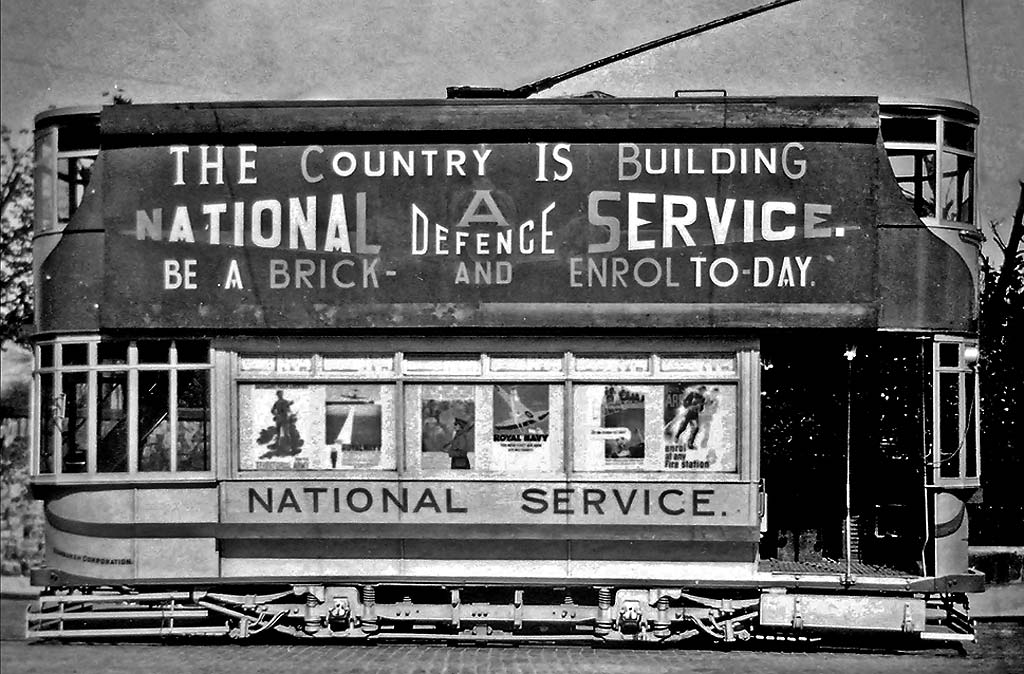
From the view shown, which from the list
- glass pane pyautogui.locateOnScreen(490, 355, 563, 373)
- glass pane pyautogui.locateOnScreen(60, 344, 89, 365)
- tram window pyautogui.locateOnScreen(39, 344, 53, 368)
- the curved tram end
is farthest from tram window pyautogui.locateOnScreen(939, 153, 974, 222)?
tram window pyautogui.locateOnScreen(39, 344, 53, 368)

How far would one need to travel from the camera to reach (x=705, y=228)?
35.2ft

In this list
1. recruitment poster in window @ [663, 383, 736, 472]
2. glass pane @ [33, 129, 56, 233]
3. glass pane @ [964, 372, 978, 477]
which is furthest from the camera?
glass pane @ [33, 129, 56, 233]

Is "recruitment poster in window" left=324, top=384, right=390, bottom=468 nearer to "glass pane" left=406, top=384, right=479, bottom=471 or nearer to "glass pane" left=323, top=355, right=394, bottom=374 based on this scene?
"glass pane" left=323, top=355, right=394, bottom=374

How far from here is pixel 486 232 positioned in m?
10.8

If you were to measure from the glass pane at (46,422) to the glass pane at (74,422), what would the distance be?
13 centimetres

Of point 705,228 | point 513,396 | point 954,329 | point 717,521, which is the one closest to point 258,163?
point 513,396

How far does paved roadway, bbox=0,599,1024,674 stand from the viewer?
9820 mm

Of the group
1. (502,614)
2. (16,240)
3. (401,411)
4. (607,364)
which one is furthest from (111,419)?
(16,240)

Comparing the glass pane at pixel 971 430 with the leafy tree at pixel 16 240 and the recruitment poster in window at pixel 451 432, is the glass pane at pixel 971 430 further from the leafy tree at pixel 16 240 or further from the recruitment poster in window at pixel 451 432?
the leafy tree at pixel 16 240

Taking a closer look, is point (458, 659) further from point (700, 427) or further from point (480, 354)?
point (700, 427)

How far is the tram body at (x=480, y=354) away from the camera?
1072 cm

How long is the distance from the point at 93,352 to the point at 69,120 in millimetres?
2242

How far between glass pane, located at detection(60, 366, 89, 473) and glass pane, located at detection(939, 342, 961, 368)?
7.80m

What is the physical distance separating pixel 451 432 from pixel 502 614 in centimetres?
171
